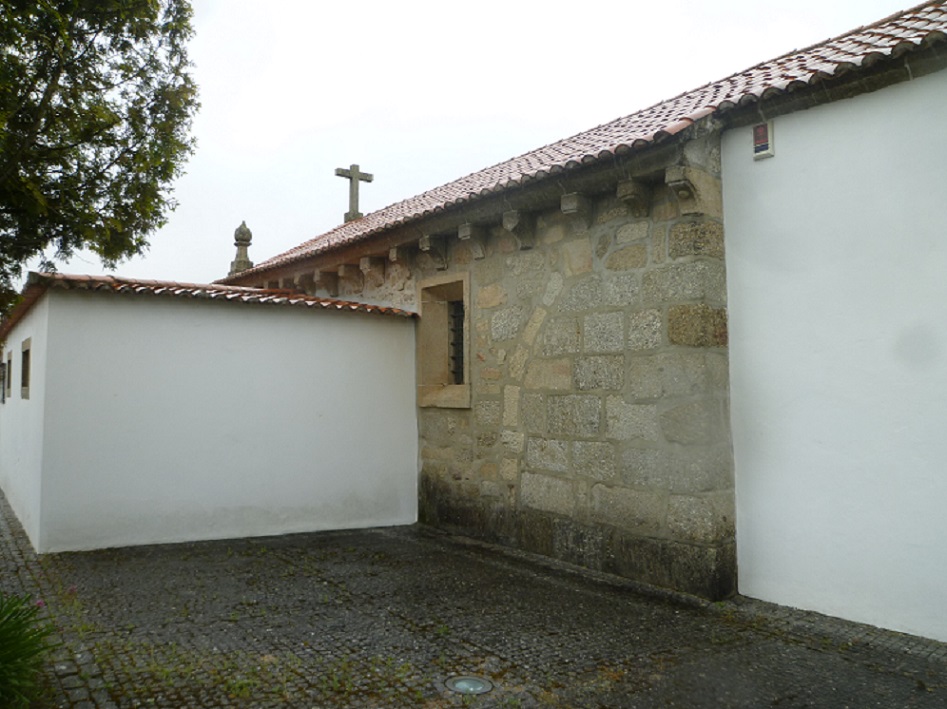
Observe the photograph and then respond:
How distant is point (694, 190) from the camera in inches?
190

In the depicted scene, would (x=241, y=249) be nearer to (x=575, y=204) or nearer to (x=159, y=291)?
(x=159, y=291)

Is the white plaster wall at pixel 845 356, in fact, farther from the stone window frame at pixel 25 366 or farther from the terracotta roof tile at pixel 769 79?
the stone window frame at pixel 25 366

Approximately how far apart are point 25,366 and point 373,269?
387 centimetres

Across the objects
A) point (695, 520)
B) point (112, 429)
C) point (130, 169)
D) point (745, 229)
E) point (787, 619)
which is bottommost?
point (787, 619)

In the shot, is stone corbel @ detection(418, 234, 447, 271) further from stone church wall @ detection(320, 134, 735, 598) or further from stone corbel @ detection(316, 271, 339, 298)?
stone corbel @ detection(316, 271, 339, 298)

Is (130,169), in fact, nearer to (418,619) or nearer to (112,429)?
(112,429)

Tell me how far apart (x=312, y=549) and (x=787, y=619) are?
3.92 metres

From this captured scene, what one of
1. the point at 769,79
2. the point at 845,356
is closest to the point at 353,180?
the point at 769,79

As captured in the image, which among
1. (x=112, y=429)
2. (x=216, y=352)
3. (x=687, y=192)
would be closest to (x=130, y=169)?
(x=216, y=352)

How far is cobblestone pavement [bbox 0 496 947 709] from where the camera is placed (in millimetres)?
3180

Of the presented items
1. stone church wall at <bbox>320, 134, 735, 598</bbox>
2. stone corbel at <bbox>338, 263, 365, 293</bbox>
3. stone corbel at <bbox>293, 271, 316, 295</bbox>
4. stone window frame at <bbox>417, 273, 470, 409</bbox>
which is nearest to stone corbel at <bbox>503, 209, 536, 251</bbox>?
stone church wall at <bbox>320, 134, 735, 598</bbox>

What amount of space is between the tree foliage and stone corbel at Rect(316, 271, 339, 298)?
79.1 inches

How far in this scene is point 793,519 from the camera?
4562 millimetres

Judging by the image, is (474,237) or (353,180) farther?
(353,180)
